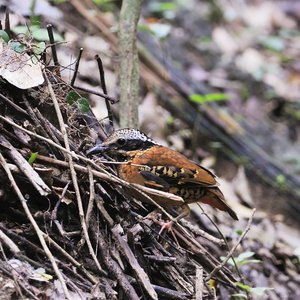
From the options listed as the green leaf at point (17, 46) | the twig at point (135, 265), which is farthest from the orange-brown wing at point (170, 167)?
the green leaf at point (17, 46)

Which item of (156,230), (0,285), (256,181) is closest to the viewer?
(0,285)

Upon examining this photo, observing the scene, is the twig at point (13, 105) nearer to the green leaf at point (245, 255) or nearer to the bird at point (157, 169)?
the bird at point (157, 169)

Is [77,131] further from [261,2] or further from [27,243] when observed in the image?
[261,2]

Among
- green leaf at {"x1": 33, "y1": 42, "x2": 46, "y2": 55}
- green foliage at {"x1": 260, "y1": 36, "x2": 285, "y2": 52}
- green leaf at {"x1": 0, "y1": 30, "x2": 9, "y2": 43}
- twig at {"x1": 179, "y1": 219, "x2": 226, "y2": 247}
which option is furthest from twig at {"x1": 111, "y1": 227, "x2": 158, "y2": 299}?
green foliage at {"x1": 260, "y1": 36, "x2": 285, "y2": 52}

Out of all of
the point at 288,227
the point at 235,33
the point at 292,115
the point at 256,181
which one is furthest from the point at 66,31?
the point at 235,33

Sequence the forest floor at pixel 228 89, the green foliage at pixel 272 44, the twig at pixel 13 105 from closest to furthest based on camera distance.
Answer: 1. the twig at pixel 13 105
2. the forest floor at pixel 228 89
3. the green foliage at pixel 272 44

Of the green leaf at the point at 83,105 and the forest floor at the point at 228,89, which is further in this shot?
the forest floor at the point at 228,89

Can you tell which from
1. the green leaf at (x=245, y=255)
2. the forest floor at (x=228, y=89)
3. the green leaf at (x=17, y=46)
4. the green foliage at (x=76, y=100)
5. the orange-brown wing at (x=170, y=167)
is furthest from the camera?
the forest floor at (x=228, y=89)

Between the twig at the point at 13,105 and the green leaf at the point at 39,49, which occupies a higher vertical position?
the green leaf at the point at 39,49
